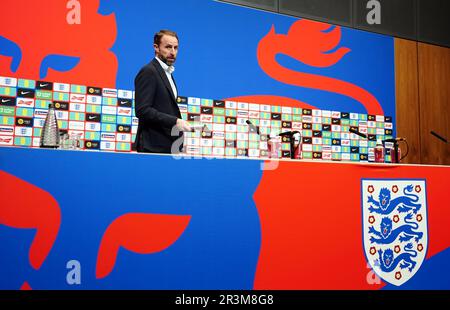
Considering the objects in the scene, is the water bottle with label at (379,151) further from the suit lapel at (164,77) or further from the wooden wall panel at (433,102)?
the wooden wall panel at (433,102)

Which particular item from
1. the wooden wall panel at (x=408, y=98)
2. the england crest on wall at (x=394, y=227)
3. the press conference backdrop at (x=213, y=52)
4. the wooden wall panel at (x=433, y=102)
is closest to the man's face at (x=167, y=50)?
the press conference backdrop at (x=213, y=52)

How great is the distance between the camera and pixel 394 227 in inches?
74.0

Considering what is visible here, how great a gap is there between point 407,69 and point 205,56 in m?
1.97

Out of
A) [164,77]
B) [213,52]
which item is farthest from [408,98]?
[164,77]

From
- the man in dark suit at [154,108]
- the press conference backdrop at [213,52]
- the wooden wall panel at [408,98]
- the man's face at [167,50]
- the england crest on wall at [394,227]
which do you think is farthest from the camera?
the wooden wall panel at [408,98]

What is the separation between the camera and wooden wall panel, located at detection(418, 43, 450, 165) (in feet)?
13.2

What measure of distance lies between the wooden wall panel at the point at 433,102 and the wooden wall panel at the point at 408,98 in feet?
0.20

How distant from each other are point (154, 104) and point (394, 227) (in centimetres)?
130

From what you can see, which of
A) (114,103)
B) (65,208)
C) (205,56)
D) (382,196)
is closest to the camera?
(65,208)

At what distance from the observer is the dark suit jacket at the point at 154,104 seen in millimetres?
2195

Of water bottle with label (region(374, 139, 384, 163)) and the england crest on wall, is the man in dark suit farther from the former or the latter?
water bottle with label (region(374, 139, 384, 163))

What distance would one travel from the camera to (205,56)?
325 centimetres
